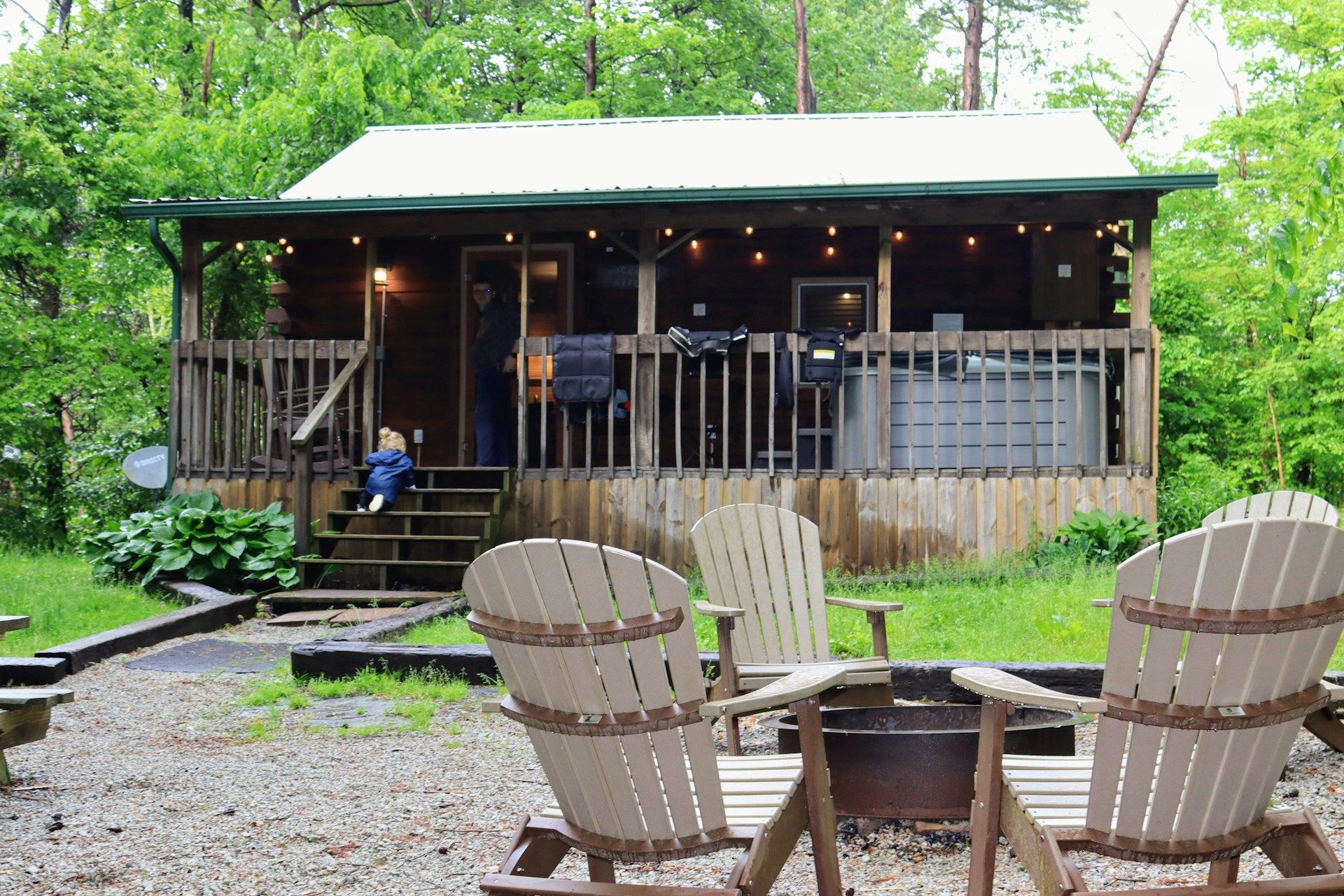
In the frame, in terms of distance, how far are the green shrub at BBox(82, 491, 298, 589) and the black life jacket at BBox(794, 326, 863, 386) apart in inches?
167

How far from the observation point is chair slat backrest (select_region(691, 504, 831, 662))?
15.9 feet

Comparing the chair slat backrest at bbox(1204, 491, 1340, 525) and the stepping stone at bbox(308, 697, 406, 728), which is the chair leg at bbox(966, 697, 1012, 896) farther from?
the stepping stone at bbox(308, 697, 406, 728)

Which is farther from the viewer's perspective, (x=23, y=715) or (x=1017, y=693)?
(x=23, y=715)

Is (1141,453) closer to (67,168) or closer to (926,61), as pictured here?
(67,168)

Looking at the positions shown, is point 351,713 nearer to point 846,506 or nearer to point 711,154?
point 846,506

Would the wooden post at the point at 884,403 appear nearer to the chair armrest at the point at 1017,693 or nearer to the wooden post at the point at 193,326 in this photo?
the wooden post at the point at 193,326

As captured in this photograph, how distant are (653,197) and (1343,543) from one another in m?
7.95

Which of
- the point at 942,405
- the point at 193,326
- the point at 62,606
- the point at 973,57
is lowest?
the point at 62,606

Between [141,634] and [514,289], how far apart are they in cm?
628

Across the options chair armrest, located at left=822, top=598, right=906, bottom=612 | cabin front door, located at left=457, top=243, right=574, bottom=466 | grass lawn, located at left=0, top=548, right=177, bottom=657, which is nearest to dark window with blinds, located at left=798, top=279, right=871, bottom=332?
cabin front door, located at left=457, top=243, right=574, bottom=466

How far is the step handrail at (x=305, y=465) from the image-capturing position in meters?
9.54

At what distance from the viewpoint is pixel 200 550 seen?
9266mm

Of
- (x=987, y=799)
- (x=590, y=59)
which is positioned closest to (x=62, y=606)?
(x=987, y=799)

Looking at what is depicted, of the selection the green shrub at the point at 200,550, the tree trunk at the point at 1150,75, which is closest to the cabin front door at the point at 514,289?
the green shrub at the point at 200,550
